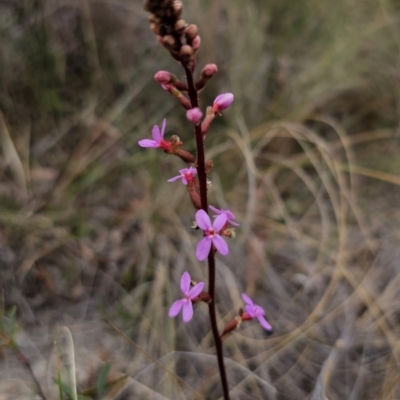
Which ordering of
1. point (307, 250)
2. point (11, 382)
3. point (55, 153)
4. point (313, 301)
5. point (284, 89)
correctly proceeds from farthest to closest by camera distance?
1. point (284, 89)
2. point (55, 153)
3. point (307, 250)
4. point (313, 301)
5. point (11, 382)

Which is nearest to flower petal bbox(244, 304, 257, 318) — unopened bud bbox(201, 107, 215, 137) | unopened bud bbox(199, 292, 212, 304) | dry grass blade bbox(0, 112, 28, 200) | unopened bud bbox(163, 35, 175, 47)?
unopened bud bbox(199, 292, 212, 304)

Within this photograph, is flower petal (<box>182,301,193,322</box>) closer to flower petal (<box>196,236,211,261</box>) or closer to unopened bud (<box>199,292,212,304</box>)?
unopened bud (<box>199,292,212,304</box>)

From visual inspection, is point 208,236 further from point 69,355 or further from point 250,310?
point 69,355

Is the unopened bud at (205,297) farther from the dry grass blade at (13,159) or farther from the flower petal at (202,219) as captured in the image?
the dry grass blade at (13,159)

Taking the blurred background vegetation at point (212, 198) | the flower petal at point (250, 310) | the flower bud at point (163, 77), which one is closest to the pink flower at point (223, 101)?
the flower bud at point (163, 77)

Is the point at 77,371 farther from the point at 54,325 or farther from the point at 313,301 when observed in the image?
the point at 313,301

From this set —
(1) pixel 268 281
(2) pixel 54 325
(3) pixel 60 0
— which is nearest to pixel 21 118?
(3) pixel 60 0
